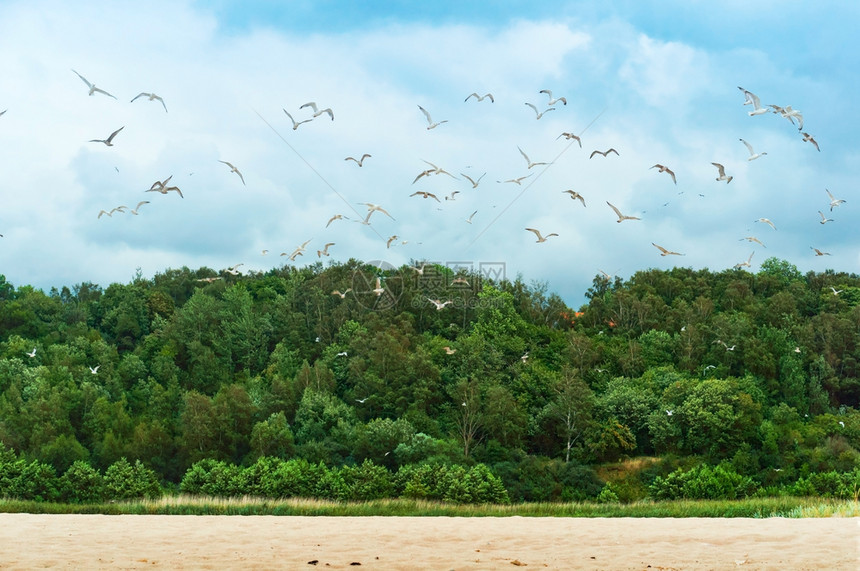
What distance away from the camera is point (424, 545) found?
2156 centimetres

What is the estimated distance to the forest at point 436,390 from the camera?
55.2 metres

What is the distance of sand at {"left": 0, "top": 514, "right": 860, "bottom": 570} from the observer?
17.9 m

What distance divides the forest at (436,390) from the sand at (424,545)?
2260cm

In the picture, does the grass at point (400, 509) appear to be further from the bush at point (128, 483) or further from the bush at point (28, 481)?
the bush at point (28, 481)

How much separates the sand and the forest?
22.6 meters

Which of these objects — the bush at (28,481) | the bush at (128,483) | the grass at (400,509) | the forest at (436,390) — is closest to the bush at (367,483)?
the forest at (436,390)

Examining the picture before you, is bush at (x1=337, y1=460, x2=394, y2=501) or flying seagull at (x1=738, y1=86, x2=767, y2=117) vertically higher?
flying seagull at (x1=738, y1=86, x2=767, y2=117)

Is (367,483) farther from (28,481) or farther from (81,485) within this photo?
(28,481)

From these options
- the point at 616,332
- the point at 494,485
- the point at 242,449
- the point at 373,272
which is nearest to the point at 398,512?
the point at 494,485

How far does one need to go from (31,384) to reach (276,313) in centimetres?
2672

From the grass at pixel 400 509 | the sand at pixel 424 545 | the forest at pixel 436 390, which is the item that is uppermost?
the forest at pixel 436 390

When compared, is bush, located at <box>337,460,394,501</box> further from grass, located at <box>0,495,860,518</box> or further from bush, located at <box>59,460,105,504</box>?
bush, located at <box>59,460,105,504</box>

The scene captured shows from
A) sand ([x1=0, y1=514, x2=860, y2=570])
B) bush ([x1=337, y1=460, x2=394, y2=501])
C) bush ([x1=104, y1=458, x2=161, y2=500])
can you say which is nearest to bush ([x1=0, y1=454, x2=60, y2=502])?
bush ([x1=104, y1=458, x2=161, y2=500])

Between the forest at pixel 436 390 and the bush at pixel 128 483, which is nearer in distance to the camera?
the bush at pixel 128 483
